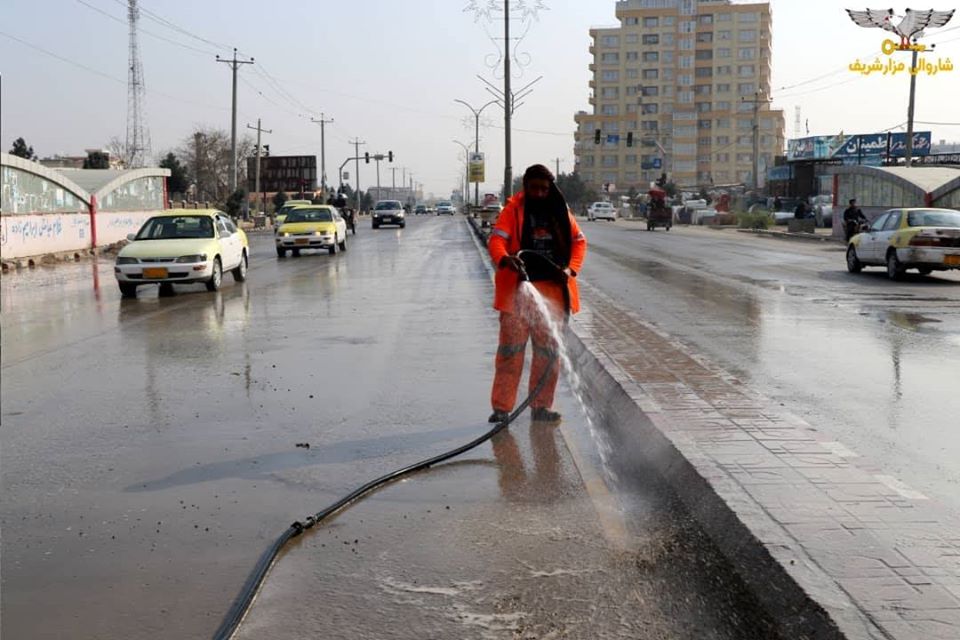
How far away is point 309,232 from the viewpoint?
31359mm

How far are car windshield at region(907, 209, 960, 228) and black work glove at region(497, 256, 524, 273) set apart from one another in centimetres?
1569

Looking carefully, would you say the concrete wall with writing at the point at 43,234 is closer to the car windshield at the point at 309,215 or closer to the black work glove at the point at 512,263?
the car windshield at the point at 309,215

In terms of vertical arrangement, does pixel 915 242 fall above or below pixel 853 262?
above

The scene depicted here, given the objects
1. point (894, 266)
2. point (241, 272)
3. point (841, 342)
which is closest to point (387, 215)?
point (241, 272)

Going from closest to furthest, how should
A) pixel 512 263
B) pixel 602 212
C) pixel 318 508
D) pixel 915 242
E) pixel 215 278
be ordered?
pixel 318 508 < pixel 512 263 < pixel 215 278 < pixel 915 242 < pixel 602 212

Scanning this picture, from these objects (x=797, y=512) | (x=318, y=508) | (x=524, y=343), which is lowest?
(x=318, y=508)

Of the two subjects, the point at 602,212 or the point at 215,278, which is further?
the point at 602,212

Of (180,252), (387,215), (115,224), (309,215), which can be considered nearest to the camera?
(180,252)

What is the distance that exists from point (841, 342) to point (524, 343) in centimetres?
557

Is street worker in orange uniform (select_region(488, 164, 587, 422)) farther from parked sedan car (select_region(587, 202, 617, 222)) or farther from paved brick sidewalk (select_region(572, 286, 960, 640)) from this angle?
parked sedan car (select_region(587, 202, 617, 222))

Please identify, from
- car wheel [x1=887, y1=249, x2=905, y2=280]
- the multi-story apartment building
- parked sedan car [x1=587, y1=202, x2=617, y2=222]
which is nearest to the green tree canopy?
car wheel [x1=887, y1=249, x2=905, y2=280]

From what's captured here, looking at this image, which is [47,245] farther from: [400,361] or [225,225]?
[400,361]

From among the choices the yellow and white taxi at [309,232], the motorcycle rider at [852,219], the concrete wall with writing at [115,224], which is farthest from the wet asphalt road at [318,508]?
the motorcycle rider at [852,219]

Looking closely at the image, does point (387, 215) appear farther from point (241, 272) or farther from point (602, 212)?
point (241, 272)
